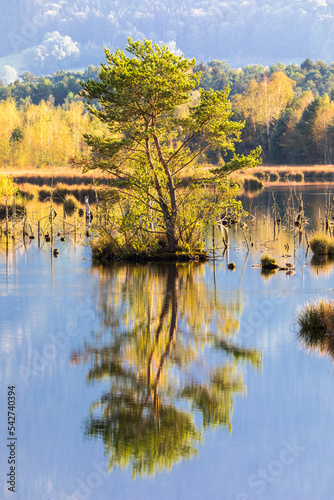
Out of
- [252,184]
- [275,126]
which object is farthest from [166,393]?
[275,126]

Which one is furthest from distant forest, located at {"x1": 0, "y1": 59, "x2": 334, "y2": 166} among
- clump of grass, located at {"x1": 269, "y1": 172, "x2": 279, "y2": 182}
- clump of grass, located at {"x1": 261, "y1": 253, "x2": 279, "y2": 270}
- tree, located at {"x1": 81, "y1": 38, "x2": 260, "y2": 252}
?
clump of grass, located at {"x1": 261, "y1": 253, "x2": 279, "y2": 270}

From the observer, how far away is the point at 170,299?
18750mm

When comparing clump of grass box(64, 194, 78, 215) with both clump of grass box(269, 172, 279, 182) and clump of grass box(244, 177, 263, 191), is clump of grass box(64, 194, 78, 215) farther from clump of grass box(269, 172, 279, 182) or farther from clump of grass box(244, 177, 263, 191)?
clump of grass box(269, 172, 279, 182)

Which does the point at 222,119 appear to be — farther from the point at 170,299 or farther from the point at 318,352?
the point at 318,352

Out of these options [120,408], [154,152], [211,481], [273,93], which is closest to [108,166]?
[154,152]

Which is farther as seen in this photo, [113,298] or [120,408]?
[113,298]

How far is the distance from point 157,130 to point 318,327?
1105cm

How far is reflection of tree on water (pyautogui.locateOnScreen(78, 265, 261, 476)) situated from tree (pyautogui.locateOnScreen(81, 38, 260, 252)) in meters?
5.25

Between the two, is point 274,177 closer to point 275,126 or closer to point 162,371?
point 275,126

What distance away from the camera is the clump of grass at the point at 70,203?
5050 cm

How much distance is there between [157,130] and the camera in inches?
928

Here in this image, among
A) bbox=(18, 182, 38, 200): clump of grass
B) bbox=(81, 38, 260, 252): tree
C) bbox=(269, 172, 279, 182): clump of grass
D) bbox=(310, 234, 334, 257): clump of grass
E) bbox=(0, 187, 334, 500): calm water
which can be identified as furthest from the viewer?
bbox=(269, 172, 279, 182): clump of grass

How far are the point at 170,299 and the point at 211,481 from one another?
10.4 m

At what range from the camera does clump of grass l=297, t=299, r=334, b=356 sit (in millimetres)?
13836
